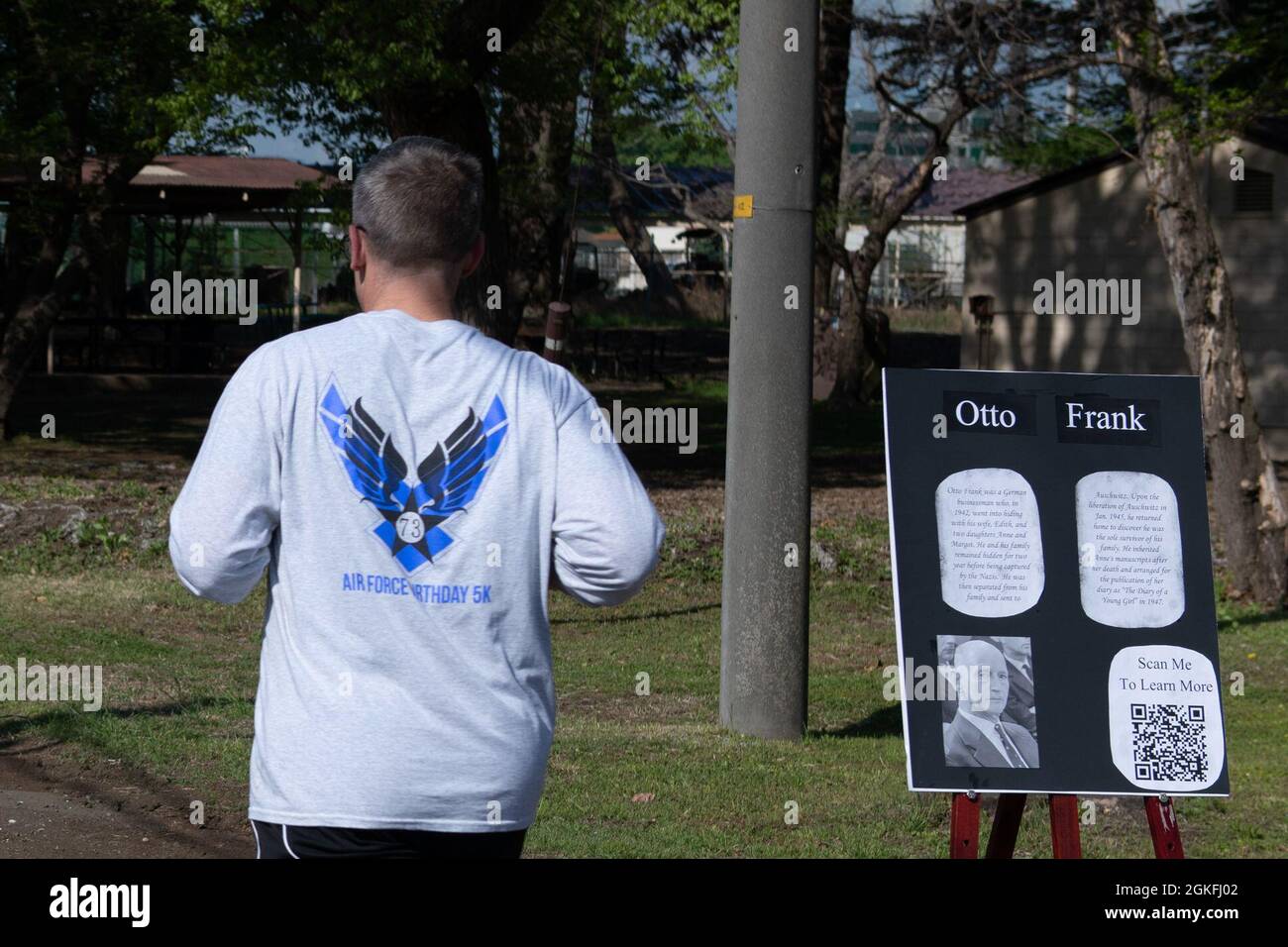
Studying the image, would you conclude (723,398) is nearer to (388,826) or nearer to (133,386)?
(133,386)

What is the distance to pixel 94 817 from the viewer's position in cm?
626

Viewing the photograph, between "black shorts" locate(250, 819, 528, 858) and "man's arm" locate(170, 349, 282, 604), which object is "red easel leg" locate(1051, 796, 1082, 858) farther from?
"man's arm" locate(170, 349, 282, 604)

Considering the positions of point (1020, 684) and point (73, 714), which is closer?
point (1020, 684)

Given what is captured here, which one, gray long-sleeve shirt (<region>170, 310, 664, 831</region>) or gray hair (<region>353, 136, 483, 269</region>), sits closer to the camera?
gray long-sleeve shirt (<region>170, 310, 664, 831</region>)

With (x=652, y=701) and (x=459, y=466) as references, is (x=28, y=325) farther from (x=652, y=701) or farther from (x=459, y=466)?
(x=459, y=466)

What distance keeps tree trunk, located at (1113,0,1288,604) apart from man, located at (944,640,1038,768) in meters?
8.51

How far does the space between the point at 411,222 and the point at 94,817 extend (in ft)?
13.9

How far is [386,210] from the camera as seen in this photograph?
2.81 m

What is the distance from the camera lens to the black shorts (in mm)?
2744

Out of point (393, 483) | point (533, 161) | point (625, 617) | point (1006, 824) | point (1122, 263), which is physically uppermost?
point (533, 161)

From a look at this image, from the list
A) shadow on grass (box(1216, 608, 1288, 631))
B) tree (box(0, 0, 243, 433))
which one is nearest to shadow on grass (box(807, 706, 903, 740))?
shadow on grass (box(1216, 608, 1288, 631))

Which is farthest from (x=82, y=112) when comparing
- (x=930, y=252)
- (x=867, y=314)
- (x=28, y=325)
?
(x=930, y=252)

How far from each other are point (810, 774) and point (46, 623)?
17.7 ft

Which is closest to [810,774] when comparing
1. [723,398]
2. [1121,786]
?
[1121,786]
